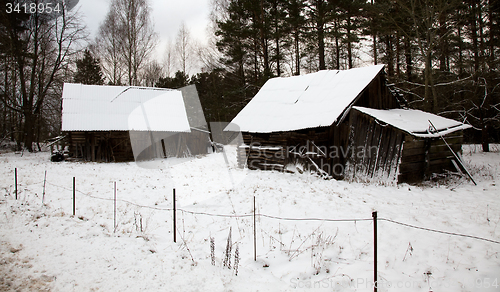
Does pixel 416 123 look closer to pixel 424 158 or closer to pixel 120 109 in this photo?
pixel 424 158

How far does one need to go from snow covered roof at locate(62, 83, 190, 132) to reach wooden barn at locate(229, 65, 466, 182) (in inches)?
→ 336

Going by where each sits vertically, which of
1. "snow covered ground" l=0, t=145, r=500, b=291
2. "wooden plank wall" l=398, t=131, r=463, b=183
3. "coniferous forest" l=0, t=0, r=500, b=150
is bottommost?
"snow covered ground" l=0, t=145, r=500, b=291

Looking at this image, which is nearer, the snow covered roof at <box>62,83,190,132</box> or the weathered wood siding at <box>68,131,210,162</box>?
the snow covered roof at <box>62,83,190,132</box>

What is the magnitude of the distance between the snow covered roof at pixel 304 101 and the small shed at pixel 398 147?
46.6 inches

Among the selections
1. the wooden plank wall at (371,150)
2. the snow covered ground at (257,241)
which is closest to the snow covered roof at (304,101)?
the wooden plank wall at (371,150)

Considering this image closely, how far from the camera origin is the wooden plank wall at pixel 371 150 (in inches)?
388

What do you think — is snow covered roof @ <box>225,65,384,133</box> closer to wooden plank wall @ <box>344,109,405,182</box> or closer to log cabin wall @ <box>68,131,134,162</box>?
wooden plank wall @ <box>344,109,405,182</box>

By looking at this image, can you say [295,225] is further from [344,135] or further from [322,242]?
[344,135]

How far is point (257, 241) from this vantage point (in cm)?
544

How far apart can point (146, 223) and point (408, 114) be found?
37.2 ft

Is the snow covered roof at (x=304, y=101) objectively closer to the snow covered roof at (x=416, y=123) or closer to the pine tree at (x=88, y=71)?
the snow covered roof at (x=416, y=123)

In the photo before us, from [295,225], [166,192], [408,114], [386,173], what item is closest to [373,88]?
[408,114]


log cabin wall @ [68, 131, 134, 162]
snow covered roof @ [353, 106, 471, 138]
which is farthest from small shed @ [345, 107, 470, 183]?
log cabin wall @ [68, 131, 134, 162]

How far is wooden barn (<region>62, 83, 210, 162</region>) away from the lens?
736 inches
